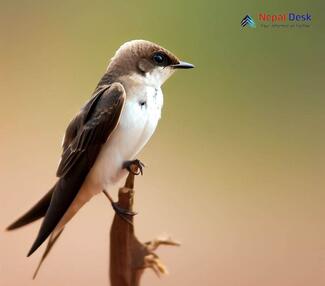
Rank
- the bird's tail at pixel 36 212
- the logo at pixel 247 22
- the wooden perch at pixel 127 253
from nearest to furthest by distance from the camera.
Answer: the wooden perch at pixel 127 253 → the bird's tail at pixel 36 212 → the logo at pixel 247 22

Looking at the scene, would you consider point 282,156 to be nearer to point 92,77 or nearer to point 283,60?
point 283,60

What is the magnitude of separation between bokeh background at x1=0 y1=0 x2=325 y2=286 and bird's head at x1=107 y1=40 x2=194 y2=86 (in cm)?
14

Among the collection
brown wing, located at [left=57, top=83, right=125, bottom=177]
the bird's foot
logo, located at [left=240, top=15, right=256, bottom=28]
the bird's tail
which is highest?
logo, located at [left=240, top=15, right=256, bottom=28]

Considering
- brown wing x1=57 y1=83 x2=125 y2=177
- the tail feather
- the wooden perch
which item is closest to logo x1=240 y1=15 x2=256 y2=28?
brown wing x1=57 y1=83 x2=125 y2=177

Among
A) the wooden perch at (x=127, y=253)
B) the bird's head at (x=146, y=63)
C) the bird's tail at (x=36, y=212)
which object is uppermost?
the bird's head at (x=146, y=63)

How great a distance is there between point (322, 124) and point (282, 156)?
5.4 inches

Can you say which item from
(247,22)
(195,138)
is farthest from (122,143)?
(247,22)

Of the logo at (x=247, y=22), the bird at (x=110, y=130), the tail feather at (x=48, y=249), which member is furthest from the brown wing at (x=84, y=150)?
the logo at (x=247, y=22)

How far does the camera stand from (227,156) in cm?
137

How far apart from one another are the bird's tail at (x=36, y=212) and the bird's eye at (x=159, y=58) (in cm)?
36

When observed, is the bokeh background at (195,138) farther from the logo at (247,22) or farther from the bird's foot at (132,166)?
the bird's foot at (132,166)

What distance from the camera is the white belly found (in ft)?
3.63

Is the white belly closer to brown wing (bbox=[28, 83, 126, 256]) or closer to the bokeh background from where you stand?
brown wing (bbox=[28, 83, 126, 256])

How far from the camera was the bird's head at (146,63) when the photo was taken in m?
1.14
